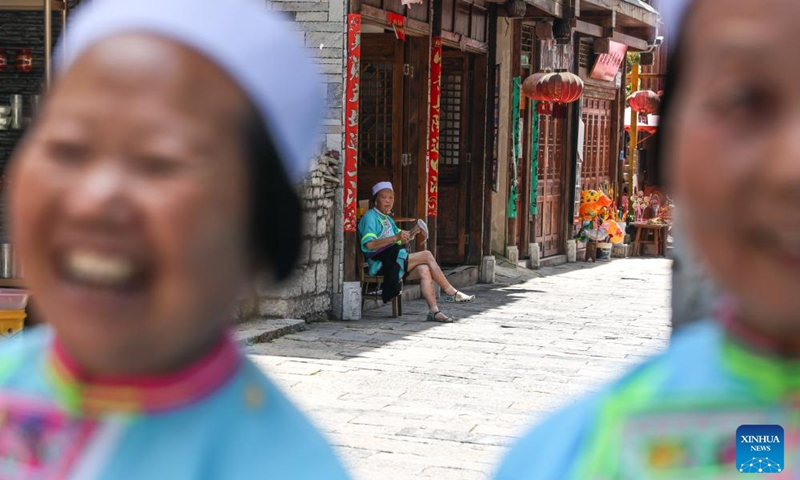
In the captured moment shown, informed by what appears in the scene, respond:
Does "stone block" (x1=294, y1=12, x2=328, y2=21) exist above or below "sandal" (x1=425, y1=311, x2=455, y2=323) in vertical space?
above

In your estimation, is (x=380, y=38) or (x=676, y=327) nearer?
(x=676, y=327)

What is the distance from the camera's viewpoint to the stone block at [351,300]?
34.2ft

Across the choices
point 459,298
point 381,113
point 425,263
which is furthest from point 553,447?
point 381,113

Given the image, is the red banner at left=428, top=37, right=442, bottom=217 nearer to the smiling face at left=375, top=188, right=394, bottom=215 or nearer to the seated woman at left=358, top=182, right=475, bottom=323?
the seated woman at left=358, top=182, right=475, bottom=323

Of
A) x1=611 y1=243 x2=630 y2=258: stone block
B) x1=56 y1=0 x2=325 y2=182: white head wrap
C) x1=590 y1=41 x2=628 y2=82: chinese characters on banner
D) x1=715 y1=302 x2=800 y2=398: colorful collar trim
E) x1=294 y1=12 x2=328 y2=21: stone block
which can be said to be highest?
x1=590 y1=41 x2=628 y2=82: chinese characters on banner

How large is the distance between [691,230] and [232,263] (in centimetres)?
42

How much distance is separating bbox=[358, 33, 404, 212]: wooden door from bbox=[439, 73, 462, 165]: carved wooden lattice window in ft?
Result: 5.97

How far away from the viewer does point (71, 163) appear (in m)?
1.14

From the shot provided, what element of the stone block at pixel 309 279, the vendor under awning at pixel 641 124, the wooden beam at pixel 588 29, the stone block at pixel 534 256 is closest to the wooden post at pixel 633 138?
the vendor under awning at pixel 641 124

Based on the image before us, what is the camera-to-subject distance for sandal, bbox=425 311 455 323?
35.3ft

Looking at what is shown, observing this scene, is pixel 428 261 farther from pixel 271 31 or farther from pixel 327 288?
pixel 271 31

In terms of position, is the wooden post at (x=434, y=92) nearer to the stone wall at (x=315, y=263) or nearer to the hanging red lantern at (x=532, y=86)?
the stone wall at (x=315, y=263)

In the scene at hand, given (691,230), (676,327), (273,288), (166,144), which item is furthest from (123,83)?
(676,327)

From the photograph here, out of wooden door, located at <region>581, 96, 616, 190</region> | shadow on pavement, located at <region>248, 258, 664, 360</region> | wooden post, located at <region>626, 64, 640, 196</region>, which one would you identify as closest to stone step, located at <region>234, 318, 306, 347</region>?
shadow on pavement, located at <region>248, 258, 664, 360</region>
